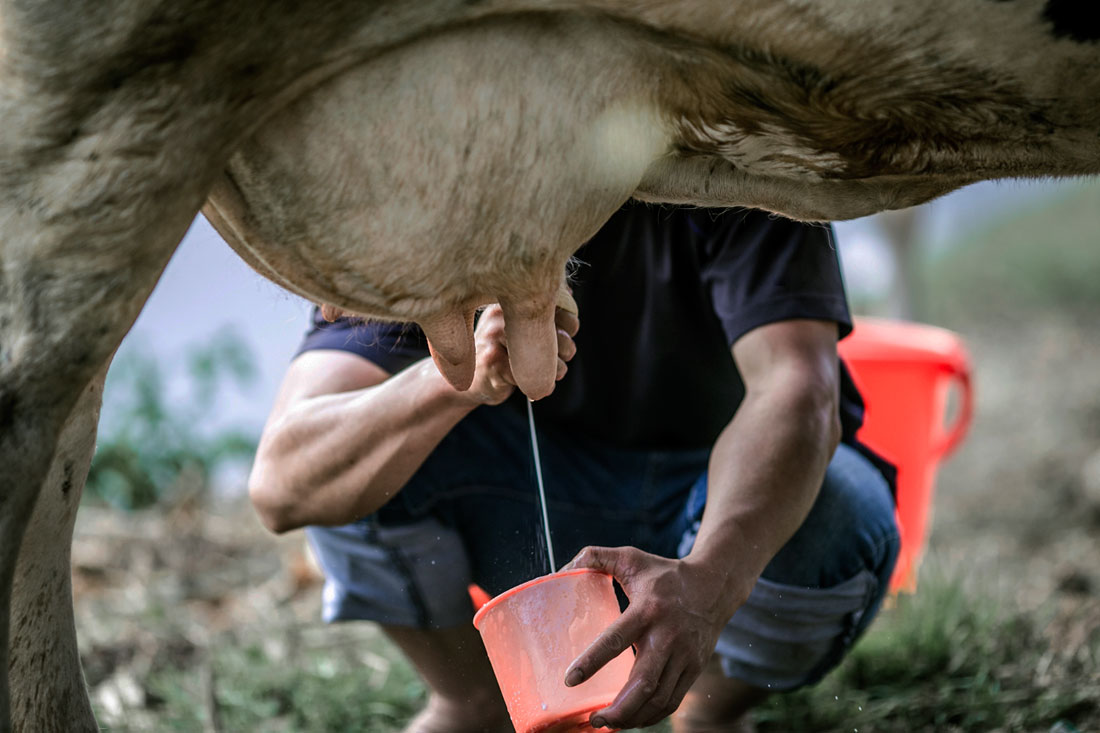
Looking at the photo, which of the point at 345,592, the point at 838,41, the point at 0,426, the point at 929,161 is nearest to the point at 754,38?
the point at 838,41

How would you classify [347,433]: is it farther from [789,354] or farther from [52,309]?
[52,309]

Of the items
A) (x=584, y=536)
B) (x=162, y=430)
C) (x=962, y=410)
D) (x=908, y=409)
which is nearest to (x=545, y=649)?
(x=584, y=536)

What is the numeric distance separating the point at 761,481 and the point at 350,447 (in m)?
0.57

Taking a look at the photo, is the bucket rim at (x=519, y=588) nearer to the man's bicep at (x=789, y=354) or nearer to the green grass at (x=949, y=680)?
the man's bicep at (x=789, y=354)

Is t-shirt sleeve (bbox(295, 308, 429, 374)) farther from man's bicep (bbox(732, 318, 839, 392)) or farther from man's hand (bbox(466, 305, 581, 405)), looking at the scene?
man's bicep (bbox(732, 318, 839, 392))

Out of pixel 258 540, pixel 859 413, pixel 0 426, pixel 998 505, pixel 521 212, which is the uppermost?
pixel 521 212

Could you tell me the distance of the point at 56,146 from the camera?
2.49 feet

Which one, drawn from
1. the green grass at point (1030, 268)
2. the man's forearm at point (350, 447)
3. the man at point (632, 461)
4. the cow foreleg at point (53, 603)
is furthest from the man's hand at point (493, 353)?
the green grass at point (1030, 268)

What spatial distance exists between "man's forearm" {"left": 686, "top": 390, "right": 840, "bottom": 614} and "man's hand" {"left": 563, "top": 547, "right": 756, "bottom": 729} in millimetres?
57

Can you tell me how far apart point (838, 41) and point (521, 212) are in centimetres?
27

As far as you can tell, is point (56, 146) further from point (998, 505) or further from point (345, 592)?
point (998, 505)

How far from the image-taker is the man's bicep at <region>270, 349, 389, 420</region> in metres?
1.70

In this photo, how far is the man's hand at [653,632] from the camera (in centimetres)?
109

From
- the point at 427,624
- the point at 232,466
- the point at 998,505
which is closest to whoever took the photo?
the point at 427,624
